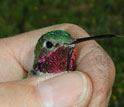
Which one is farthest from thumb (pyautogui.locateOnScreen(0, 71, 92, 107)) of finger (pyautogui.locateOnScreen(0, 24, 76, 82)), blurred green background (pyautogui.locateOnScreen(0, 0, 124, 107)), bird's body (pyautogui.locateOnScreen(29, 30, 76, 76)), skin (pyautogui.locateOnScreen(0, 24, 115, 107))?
blurred green background (pyautogui.locateOnScreen(0, 0, 124, 107))

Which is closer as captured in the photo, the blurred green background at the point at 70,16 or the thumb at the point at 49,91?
the thumb at the point at 49,91

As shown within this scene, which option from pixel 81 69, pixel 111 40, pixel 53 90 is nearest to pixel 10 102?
pixel 53 90

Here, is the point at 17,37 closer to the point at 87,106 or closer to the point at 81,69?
the point at 81,69

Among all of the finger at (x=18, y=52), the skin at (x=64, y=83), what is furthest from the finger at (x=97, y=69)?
the finger at (x=18, y=52)

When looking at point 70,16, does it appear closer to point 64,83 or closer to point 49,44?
Result: point 49,44

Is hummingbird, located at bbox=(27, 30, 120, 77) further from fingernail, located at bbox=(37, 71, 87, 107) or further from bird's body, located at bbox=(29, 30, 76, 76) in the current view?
fingernail, located at bbox=(37, 71, 87, 107)

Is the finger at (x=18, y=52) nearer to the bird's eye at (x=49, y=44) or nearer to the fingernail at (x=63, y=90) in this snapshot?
the bird's eye at (x=49, y=44)

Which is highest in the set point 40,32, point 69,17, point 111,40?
point 40,32
